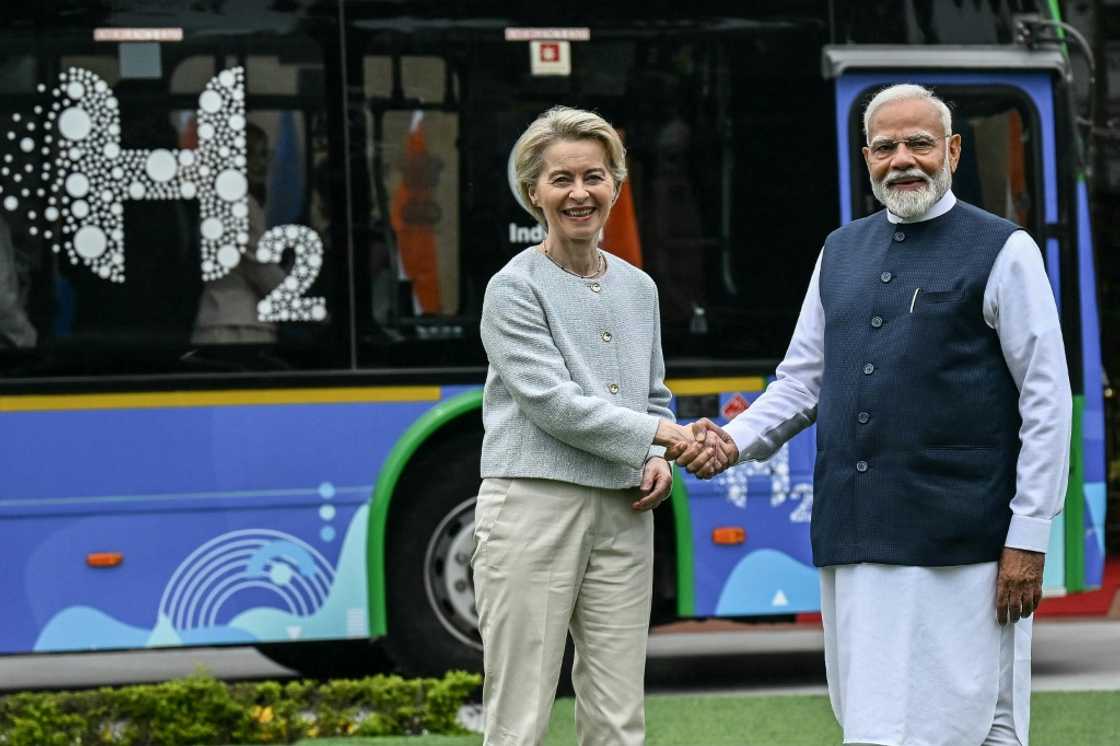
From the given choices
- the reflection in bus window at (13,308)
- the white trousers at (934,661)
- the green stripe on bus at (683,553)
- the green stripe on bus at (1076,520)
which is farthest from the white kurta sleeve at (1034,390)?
the reflection in bus window at (13,308)

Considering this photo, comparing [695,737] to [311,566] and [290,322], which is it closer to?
[311,566]

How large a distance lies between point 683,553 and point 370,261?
178cm

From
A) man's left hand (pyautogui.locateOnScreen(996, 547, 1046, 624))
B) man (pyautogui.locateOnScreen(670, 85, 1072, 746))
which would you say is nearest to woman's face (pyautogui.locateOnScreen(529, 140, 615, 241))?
man (pyautogui.locateOnScreen(670, 85, 1072, 746))

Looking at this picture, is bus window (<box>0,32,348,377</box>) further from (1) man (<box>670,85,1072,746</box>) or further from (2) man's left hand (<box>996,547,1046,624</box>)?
(2) man's left hand (<box>996,547,1046,624</box>)

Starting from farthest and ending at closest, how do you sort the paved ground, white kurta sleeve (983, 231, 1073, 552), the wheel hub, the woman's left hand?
1. the paved ground
2. the wheel hub
3. the woman's left hand
4. white kurta sleeve (983, 231, 1073, 552)

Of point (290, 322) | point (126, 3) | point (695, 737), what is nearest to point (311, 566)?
point (290, 322)

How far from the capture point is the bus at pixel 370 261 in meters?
8.41

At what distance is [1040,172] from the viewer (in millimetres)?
9211

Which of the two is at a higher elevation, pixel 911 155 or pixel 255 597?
pixel 911 155

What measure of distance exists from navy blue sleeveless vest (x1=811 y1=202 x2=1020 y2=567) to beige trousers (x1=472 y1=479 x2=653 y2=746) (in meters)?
0.51

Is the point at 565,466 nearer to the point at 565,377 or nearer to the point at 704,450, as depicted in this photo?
the point at 565,377

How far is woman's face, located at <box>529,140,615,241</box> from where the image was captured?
15.9 feet

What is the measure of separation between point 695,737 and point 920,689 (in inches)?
125

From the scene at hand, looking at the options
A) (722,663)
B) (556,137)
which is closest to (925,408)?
(556,137)
